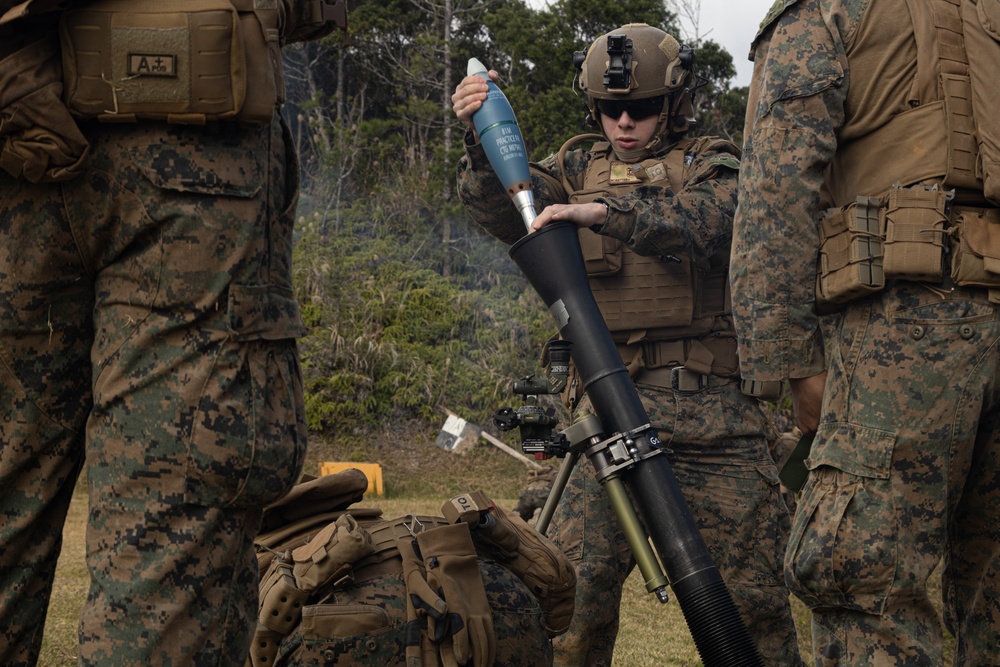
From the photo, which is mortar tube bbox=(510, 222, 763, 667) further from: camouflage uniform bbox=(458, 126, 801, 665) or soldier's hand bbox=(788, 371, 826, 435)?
soldier's hand bbox=(788, 371, 826, 435)

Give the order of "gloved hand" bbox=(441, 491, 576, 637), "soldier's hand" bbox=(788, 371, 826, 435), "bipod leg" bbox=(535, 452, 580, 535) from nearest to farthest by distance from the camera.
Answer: "soldier's hand" bbox=(788, 371, 826, 435), "gloved hand" bbox=(441, 491, 576, 637), "bipod leg" bbox=(535, 452, 580, 535)

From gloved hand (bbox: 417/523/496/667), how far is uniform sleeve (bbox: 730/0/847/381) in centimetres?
91

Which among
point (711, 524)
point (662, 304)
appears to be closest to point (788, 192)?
point (662, 304)

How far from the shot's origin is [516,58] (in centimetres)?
1441

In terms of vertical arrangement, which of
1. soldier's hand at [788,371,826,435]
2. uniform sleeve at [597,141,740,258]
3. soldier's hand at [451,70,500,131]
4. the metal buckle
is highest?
soldier's hand at [451,70,500,131]

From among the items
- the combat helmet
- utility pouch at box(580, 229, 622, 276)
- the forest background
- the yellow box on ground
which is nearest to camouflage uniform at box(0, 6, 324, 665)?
utility pouch at box(580, 229, 622, 276)

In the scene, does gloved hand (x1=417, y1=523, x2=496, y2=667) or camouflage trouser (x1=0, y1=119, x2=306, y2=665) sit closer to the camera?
camouflage trouser (x1=0, y1=119, x2=306, y2=665)

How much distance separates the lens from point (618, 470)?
10.7ft

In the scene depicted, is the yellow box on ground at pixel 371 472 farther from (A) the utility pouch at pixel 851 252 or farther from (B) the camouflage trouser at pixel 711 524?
(A) the utility pouch at pixel 851 252

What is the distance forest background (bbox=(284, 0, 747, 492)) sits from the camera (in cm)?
1234

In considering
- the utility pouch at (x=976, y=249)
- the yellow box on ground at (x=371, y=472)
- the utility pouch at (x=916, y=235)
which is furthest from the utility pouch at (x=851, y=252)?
the yellow box on ground at (x=371, y=472)

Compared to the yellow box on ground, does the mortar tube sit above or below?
above

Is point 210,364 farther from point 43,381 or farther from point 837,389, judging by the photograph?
point 837,389

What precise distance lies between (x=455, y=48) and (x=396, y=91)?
5.52 feet
